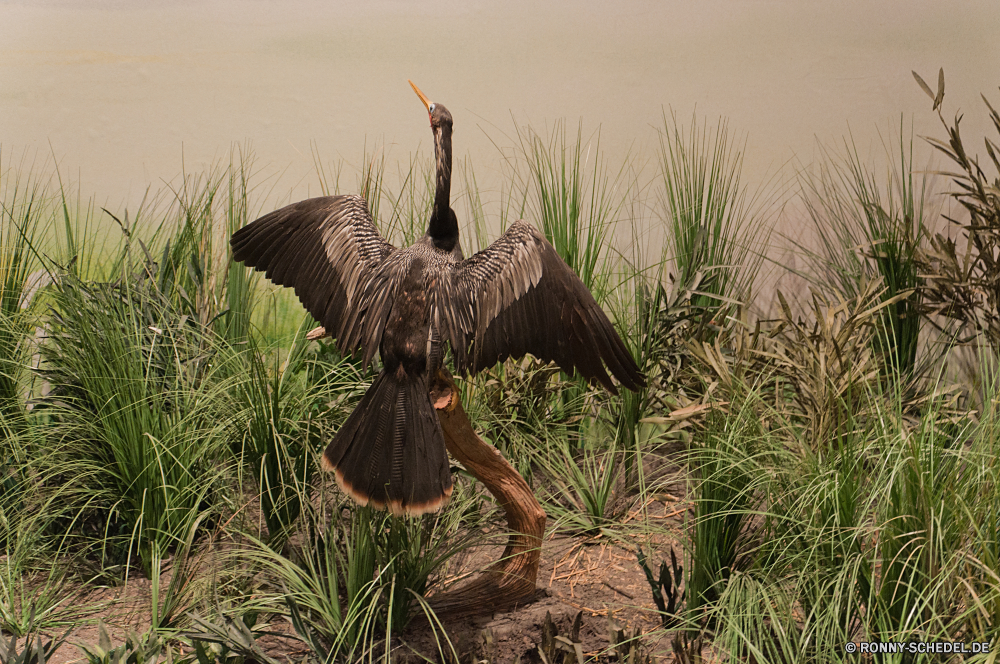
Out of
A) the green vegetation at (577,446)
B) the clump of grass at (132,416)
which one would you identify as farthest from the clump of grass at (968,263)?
the clump of grass at (132,416)

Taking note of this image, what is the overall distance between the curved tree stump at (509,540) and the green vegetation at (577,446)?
0.06m

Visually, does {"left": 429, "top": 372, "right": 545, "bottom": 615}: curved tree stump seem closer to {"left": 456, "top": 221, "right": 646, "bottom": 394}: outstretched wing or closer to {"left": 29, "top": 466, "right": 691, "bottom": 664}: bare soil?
{"left": 29, "top": 466, "right": 691, "bottom": 664}: bare soil

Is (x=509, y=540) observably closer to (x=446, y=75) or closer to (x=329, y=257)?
(x=329, y=257)

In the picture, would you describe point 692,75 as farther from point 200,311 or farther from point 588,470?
point 200,311

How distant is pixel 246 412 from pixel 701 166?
1.92m

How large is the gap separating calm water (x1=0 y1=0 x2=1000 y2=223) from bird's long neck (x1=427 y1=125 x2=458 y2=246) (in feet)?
5.01

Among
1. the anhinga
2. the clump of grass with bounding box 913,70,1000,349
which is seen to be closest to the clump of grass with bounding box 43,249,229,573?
the anhinga

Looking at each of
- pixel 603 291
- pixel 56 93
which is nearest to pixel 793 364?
pixel 603 291

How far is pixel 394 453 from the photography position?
5.69 ft

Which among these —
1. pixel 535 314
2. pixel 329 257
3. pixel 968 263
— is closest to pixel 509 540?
pixel 535 314

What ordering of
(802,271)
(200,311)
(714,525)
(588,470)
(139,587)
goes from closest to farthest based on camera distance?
(714,525)
(139,587)
(588,470)
(200,311)
(802,271)

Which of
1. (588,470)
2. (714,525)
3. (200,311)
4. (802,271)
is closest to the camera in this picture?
(714,525)

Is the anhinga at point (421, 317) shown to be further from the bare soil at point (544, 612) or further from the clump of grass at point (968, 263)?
the clump of grass at point (968, 263)

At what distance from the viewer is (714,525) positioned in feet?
6.28
